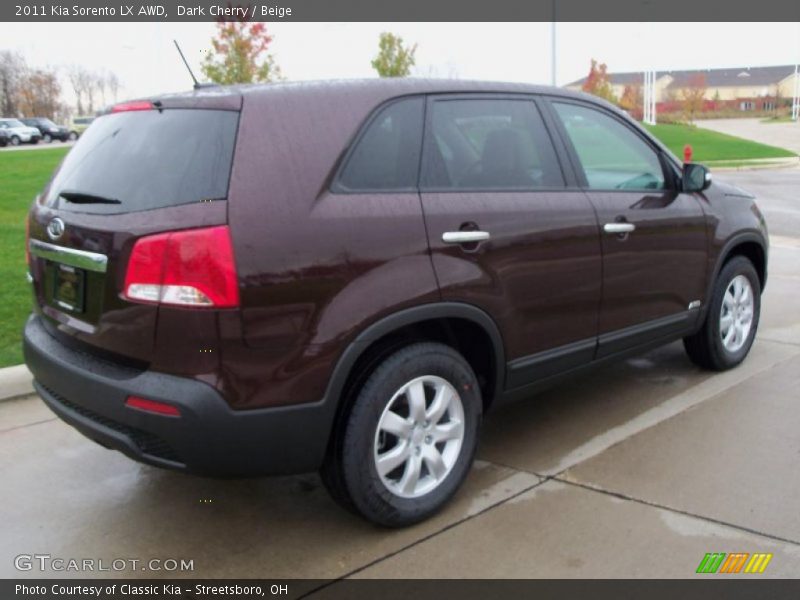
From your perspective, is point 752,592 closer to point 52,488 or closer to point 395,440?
point 395,440

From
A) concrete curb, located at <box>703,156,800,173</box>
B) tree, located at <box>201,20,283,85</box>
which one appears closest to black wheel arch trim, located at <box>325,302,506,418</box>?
tree, located at <box>201,20,283,85</box>

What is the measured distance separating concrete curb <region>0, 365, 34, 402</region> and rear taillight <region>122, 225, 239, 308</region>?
264 cm

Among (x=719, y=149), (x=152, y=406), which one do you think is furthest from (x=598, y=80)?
(x=152, y=406)

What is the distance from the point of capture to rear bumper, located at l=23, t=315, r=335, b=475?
2771 mm

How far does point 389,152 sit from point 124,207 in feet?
Answer: 3.48

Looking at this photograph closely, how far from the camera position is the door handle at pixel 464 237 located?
3.29 meters

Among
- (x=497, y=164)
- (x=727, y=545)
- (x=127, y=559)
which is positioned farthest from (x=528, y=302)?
(x=127, y=559)

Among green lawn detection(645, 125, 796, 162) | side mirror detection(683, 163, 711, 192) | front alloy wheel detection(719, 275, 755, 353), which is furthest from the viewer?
green lawn detection(645, 125, 796, 162)

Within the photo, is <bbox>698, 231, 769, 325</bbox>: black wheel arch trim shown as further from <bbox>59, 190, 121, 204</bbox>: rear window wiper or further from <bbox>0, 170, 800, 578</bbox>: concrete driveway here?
<bbox>59, 190, 121, 204</bbox>: rear window wiper

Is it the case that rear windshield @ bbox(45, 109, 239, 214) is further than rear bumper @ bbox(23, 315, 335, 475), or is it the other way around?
rear windshield @ bbox(45, 109, 239, 214)

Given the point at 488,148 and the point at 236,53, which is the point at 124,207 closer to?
the point at 488,148

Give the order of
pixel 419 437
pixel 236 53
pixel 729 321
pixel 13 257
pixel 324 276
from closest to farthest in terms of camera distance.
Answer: pixel 324 276 < pixel 419 437 < pixel 729 321 < pixel 13 257 < pixel 236 53

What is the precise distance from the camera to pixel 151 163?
3033 millimetres

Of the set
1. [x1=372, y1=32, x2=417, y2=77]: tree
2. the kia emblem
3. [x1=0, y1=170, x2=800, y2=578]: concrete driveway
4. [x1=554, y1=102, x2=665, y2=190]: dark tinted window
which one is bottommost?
[x1=0, y1=170, x2=800, y2=578]: concrete driveway
